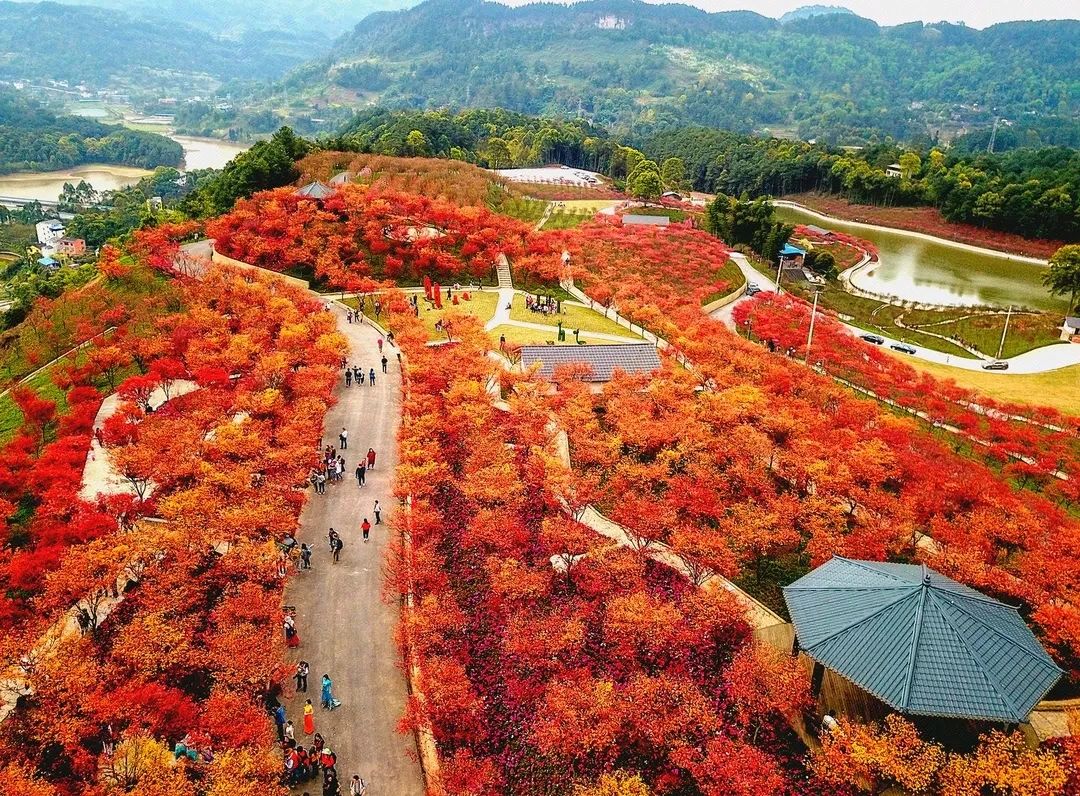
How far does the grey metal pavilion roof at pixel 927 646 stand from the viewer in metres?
20.3

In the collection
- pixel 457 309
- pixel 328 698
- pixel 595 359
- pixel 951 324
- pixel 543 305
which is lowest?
pixel 328 698

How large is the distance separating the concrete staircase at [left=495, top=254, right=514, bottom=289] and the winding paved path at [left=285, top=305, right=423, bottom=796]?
88.3ft

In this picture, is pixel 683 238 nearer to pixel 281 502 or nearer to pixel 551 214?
pixel 551 214

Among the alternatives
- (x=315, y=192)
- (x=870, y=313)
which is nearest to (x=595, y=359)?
(x=315, y=192)

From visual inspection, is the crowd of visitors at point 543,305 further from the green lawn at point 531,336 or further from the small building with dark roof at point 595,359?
the small building with dark roof at point 595,359

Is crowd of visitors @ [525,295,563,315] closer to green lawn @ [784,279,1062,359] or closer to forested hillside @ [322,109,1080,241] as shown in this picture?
green lawn @ [784,279,1062,359]

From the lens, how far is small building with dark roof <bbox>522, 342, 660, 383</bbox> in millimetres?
43531

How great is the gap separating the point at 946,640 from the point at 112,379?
45.7 meters

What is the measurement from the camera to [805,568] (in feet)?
99.3

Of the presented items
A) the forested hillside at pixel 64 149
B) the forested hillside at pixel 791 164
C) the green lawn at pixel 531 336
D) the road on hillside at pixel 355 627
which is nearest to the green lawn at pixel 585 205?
the forested hillside at pixel 791 164

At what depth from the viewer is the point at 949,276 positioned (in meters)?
90.8

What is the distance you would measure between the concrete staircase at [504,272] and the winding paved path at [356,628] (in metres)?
26.9

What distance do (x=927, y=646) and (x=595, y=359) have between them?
26.7 meters

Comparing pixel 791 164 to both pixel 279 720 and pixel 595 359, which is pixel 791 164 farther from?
pixel 279 720
